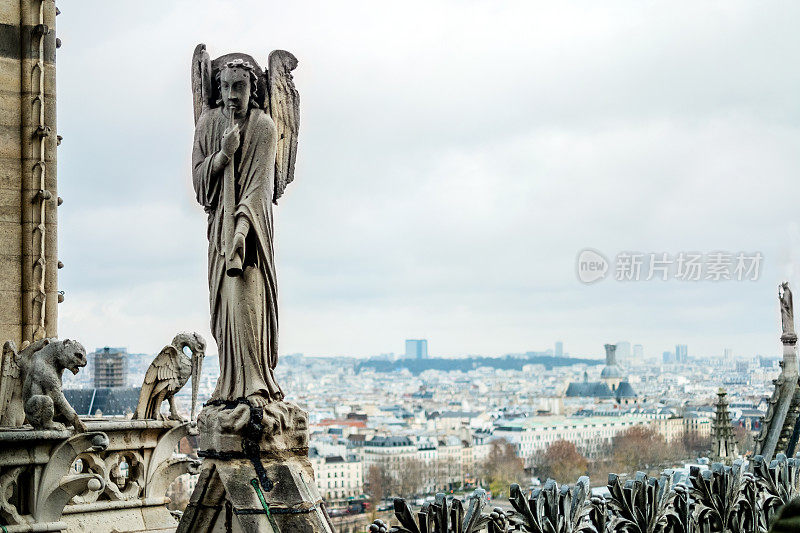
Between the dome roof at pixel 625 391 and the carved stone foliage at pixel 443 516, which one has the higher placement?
the carved stone foliage at pixel 443 516

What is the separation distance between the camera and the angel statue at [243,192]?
6.08m

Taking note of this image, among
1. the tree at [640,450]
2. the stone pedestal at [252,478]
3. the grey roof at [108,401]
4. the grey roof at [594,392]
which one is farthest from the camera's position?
A: the grey roof at [594,392]

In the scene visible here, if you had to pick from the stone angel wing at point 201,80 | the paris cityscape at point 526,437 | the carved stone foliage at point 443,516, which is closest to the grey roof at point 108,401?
the carved stone foliage at point 443,516

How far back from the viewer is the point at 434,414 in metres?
179

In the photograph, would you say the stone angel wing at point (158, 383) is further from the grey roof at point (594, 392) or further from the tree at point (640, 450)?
the grey roof at point (594, 392)

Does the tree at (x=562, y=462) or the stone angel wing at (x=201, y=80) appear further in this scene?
the tree at (x=562, y=462)

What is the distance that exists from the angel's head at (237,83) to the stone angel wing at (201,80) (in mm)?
94

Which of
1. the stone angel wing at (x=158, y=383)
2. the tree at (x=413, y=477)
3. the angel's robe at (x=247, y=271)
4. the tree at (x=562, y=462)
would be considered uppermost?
the angel's robe at (x=247, y=271)

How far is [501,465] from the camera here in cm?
12506

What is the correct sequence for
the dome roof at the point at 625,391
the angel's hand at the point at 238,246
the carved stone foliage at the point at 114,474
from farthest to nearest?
the dome roof at the point at 625,391
the carved stone foliage at the point at 114,474
the angel's hand at the point at 238,246

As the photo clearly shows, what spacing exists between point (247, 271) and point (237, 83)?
0.88m

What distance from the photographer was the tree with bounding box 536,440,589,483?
107 m

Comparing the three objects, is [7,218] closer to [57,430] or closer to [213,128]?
[57,430]

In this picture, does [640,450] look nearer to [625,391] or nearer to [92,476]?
[625,391]
